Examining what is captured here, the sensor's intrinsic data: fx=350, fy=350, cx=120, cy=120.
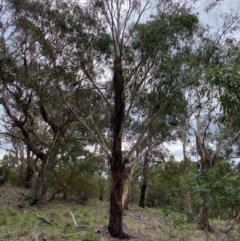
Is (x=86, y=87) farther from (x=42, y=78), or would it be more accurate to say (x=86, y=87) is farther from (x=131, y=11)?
(x=131, y=11)

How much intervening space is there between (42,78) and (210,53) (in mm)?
5572

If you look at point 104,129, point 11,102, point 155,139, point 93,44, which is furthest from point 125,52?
point 11,102

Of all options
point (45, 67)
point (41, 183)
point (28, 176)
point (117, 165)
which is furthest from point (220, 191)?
point (28, 176)

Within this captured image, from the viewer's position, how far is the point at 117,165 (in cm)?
1026

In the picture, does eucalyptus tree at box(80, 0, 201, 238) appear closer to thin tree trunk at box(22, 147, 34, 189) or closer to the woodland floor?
the woodland floor

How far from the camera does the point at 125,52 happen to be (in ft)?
34.9

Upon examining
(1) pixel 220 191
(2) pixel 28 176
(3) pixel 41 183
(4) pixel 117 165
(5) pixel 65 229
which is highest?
(2) pixel 28 176

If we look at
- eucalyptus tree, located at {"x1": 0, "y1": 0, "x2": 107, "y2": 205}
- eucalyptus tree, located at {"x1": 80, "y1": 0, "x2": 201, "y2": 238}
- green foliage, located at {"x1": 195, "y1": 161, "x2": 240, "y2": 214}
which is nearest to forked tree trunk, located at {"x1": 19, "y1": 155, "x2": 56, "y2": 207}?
eucalyptus tree, located at {"x1": 0, "y1": 0, "x2": 107, "y2": 205}

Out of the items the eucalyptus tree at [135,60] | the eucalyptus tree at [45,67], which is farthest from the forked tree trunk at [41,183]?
the eucalyptus tree at [135,60]

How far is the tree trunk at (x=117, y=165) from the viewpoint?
10.2m

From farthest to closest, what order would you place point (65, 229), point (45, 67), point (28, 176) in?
point (28, 176)
point (45, 67)
point (65, 229)

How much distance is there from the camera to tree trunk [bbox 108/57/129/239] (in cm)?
1016

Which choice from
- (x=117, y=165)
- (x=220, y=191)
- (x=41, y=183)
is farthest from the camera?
(x=41, y=183)

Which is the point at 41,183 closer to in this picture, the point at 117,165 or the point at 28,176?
the point at 117,165
